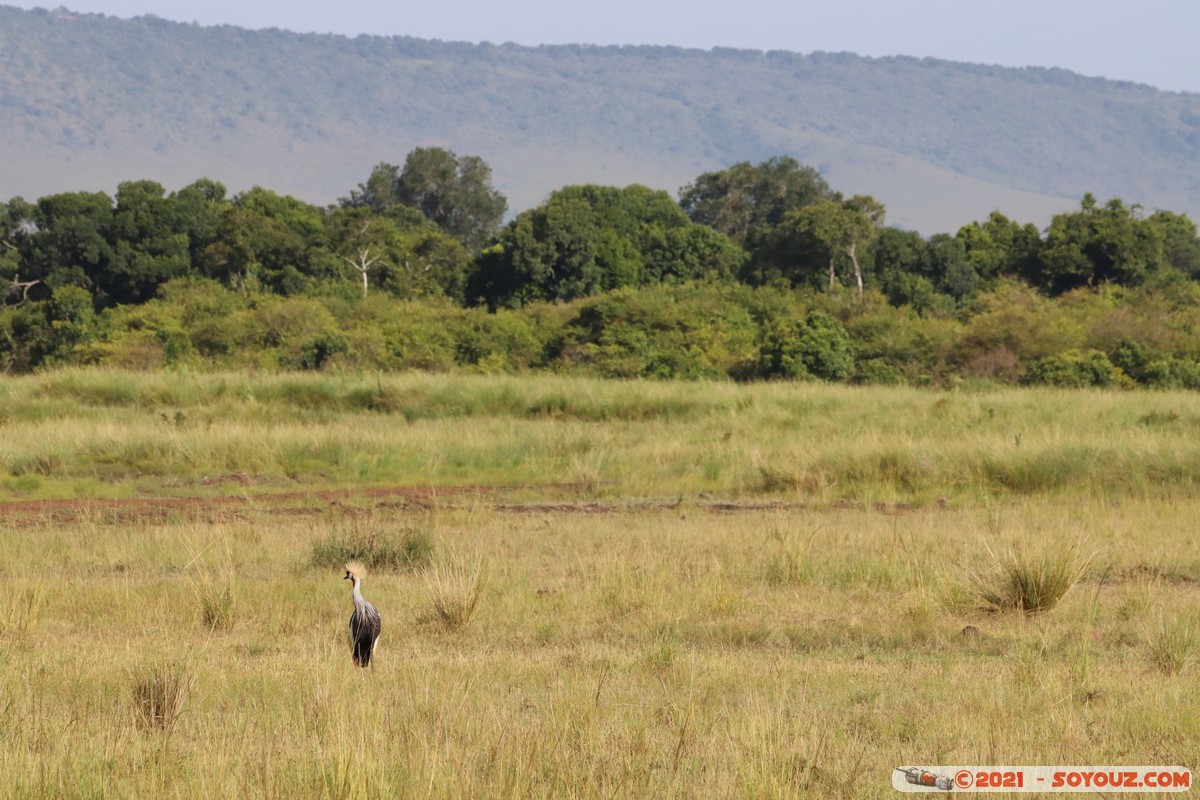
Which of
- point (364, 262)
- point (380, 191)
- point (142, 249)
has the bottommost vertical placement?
point (364, 262)

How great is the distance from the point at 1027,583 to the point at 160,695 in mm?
5279

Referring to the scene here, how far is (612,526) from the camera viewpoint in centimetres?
1234

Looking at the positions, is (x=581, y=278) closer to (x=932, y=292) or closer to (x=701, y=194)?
(x=932, y=292)

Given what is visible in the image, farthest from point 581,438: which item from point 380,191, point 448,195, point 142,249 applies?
point 448,195

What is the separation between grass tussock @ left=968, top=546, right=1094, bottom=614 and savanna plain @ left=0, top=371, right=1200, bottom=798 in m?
0.02

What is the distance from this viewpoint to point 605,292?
44.6 m

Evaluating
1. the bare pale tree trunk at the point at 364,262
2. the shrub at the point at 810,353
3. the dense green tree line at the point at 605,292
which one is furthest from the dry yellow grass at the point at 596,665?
the bare pale tree trunk at the point at 364,262

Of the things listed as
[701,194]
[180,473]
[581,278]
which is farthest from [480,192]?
[180,473]

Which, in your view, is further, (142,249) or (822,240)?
(142,249)

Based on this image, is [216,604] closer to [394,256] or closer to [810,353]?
[810,353]

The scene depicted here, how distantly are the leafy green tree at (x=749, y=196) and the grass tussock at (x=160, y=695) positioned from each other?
68.5 m

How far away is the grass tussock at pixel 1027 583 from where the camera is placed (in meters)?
8.25

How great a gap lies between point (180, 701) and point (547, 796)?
6.36 feet

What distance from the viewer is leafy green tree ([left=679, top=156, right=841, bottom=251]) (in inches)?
2950
